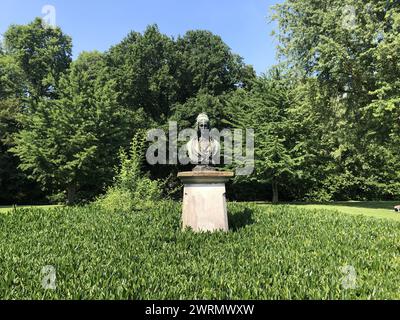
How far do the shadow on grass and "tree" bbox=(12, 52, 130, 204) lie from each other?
49.1 ft

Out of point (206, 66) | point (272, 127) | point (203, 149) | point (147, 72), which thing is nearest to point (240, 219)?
point (203, 149)

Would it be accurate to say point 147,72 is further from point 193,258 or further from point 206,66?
point 193,258

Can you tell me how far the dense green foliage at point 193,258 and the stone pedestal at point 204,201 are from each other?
0.54 metres

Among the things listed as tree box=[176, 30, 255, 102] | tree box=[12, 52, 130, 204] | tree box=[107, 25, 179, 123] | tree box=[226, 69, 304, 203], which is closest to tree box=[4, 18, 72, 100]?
tree box=[107, 25, 179, 123]

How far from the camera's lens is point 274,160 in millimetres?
26828

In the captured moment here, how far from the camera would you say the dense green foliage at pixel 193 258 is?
16.3ft

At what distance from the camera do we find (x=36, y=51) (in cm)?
3906

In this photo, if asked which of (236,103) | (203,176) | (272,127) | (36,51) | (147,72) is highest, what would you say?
(36,51)

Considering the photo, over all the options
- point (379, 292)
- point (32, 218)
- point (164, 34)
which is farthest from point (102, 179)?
point (379, 292)

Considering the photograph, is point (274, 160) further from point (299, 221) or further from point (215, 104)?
point (299, 221)


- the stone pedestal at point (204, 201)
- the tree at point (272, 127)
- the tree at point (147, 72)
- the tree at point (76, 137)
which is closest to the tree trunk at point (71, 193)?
the tree at point (76, 137)

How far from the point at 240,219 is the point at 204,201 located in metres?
2.81

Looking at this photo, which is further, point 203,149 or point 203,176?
point 203,149

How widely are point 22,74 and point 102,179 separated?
20384 mm
